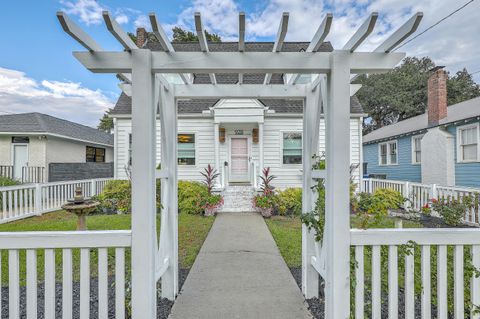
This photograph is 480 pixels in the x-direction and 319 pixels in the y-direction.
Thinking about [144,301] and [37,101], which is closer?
[144,301]

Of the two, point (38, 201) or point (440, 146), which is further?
point (440, 146)

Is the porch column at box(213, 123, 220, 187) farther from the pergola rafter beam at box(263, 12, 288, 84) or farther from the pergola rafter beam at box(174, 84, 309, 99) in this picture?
the pergola rafter beam at box(263, 12, 288, 84)

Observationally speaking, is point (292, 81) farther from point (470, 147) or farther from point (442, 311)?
point (470, 147)

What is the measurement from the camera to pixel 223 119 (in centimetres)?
1022

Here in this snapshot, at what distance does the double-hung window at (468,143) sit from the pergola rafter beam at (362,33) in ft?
37.1

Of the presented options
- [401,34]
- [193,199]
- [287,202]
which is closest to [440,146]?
[287,202]

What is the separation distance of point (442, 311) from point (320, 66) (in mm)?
2254

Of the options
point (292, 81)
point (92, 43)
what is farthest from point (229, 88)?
point (92, 43)

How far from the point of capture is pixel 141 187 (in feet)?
6.93

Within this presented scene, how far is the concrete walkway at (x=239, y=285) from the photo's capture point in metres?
2.87

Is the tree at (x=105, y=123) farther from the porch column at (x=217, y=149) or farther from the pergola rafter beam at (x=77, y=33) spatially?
the pergola rafter beam at (x=77, y=33)

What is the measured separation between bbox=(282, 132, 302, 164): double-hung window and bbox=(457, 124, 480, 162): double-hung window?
6.45 metres

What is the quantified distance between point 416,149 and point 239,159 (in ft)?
30.9

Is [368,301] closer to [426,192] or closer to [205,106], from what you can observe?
[426,192]
